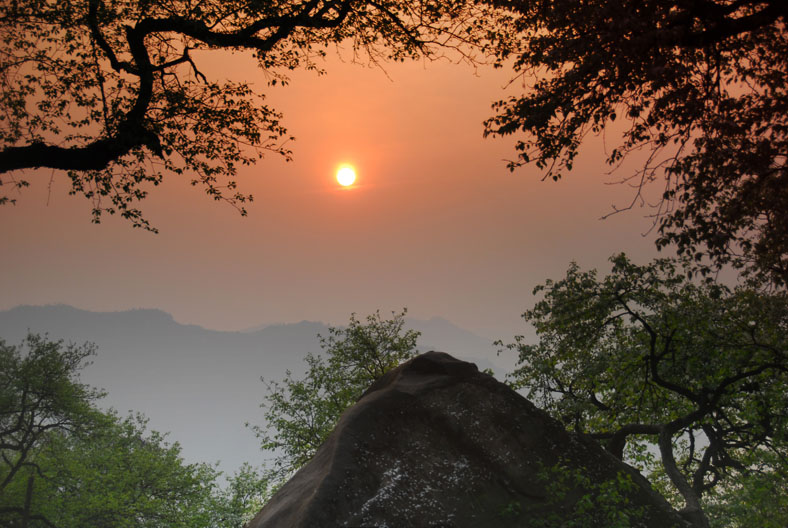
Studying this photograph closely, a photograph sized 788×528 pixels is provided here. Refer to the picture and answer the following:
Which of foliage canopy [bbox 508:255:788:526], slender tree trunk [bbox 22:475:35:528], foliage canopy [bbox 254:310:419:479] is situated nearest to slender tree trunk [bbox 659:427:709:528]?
foliage canopy [bbox 508:255:788:526]

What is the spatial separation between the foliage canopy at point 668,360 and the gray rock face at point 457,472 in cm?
207

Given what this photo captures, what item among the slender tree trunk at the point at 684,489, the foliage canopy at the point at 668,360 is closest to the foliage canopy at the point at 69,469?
the foliage canopy at the point at 668,360

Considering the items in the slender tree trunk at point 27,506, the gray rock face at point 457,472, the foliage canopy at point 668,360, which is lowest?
the slender tree trunk at point 27,506

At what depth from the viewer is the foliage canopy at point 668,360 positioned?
12797 millimetres

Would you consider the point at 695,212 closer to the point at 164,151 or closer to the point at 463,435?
the point at 463,435

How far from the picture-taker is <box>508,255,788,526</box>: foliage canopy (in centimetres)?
1280

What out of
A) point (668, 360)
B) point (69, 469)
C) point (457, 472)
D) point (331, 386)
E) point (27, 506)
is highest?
point (331, 386)

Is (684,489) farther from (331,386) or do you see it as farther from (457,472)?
(331,386)

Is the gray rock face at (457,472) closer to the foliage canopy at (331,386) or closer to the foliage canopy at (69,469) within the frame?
the foliage canopy at (331,386)

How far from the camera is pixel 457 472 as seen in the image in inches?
376

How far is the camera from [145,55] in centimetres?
1110

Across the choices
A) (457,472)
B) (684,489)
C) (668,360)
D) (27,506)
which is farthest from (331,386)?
(457,472)

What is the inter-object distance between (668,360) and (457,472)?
841 centimetres

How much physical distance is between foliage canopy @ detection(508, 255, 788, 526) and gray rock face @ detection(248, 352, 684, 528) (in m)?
2.07
